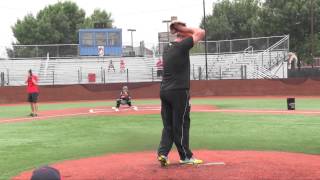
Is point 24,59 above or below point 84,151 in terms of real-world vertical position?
above

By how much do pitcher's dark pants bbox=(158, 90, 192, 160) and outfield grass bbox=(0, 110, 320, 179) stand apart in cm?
248

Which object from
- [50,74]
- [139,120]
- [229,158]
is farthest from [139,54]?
[229,158]

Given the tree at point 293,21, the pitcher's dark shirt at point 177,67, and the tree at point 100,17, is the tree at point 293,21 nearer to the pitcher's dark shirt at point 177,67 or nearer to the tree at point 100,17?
the tree at point 100,17

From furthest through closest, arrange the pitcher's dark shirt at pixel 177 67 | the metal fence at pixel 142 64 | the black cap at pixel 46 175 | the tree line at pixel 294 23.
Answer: the tree line at pixel 294 23
the metal fence at pixel 142 64
the pitcher's dark shirt at pixel 177 67
the black cap at pixel 46 175

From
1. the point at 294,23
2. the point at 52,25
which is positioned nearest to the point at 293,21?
the point at 294,23

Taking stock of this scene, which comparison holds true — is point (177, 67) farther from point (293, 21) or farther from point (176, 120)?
point (293, 21)

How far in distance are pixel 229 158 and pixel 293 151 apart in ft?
5.91

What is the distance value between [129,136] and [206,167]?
5512 millimetres

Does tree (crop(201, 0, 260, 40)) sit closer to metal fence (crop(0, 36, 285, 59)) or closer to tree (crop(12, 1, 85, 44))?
tree (crop(12, 1, 85, 44))

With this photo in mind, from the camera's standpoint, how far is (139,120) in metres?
17.7

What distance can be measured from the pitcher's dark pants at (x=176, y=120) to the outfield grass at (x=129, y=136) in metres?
2.48

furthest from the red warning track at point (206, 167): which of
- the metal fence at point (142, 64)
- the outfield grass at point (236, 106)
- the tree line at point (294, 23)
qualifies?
the tree line at point (294, 23)

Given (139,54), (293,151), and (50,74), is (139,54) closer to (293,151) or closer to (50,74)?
(50,74)

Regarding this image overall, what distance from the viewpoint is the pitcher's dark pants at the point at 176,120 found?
8.22 metres
